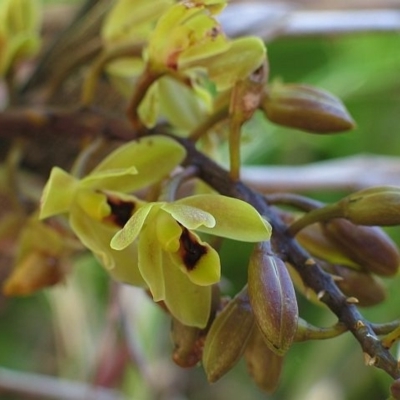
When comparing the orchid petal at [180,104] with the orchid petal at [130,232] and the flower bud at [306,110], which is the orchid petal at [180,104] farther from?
the orchid petal at [130,232]

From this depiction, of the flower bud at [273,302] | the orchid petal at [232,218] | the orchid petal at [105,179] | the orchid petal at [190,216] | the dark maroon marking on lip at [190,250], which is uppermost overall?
the orchid petal at [190,216]

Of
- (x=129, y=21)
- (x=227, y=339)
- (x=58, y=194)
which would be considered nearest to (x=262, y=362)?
(x=227, y=339)

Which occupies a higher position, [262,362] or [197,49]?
[197,49]

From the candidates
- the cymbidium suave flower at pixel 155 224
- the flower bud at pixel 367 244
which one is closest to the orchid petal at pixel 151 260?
the cymbidium suave flower at pixel 155 224

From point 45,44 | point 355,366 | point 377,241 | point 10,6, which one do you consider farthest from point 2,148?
point 355,366

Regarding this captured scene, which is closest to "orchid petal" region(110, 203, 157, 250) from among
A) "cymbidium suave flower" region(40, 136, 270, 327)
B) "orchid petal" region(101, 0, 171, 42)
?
"cymbidium suave flower" region(40, 136, 270, 327)

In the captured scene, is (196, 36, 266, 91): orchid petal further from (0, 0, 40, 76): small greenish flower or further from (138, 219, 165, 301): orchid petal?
(0, 0, 40, 76): small greenish flower

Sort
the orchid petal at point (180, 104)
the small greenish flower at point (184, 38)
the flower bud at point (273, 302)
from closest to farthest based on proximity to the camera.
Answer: the flower bud at point (273, 302), the small greenish flower at point (184, 38), the orchid petal at point (180, 104)

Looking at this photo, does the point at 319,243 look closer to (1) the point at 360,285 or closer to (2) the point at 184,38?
(1) the point at 360,285
